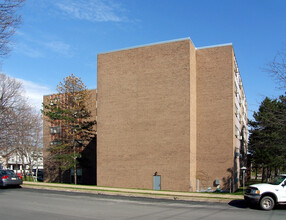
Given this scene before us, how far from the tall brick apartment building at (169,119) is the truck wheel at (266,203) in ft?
46.0

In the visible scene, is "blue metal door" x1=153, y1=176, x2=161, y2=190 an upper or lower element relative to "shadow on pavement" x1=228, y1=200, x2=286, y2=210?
lower

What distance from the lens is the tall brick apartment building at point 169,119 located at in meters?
27.9

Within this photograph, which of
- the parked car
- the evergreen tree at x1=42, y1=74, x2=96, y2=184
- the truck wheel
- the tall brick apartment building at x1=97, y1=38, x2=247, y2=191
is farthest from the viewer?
the evergreen tree at x1=42, y1=74, x2=96, y2=184

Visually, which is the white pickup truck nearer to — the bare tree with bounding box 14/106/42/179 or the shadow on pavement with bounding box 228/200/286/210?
the shadow on pavement with bounding box 228/200/286/210

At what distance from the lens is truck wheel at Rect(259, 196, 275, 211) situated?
12.9 m

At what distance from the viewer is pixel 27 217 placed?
10680 mm

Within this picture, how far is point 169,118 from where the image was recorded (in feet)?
92.8

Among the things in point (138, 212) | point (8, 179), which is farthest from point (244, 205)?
point (8, 179)

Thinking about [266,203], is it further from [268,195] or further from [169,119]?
[169,119]

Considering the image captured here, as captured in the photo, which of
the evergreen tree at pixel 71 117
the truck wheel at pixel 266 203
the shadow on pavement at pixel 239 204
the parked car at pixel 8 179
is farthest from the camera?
the evergreen tree at pixel 71 117

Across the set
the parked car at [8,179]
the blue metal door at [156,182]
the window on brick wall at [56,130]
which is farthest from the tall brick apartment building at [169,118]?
the window on brick wall at [56,130]

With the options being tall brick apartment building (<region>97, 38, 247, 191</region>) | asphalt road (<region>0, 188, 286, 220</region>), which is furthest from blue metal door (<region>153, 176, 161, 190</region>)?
asphalt road (<region>0, 188, 286, 220</region>)

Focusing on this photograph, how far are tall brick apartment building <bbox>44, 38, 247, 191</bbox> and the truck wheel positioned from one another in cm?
1401

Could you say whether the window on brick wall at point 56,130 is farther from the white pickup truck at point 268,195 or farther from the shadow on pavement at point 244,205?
the white pickup truck at point 268,195
